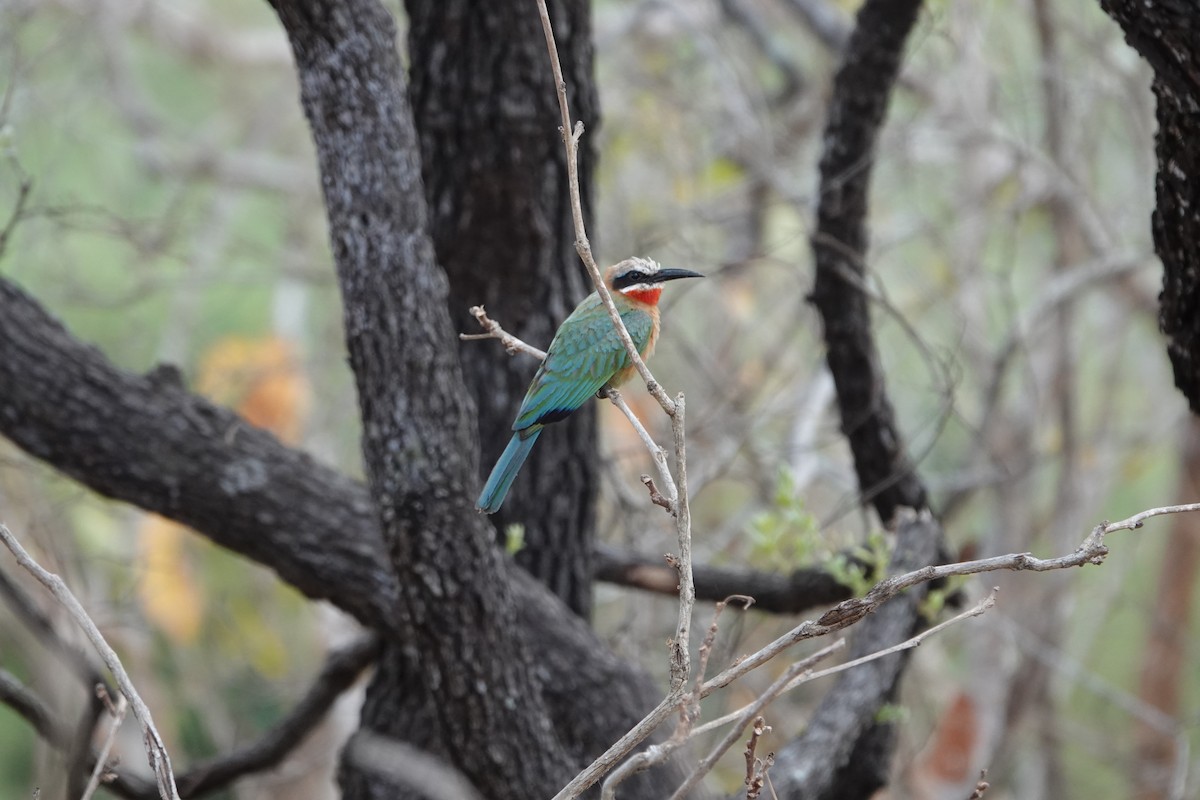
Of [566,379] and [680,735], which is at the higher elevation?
[566,379]

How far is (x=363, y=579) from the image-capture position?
11.1 ft

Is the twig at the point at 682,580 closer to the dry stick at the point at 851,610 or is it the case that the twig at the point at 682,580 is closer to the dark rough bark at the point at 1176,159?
the dry stick at the point at 851,610

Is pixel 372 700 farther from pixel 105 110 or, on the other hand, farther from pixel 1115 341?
pixel 105 110

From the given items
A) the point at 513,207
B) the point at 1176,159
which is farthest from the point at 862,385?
the point at 1176,159

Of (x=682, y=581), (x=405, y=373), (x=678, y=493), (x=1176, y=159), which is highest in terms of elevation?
(x=1176, y=159)

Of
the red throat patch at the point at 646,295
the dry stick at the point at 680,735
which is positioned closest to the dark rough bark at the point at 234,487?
the red throat patch at the point at 646,295

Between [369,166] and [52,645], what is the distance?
109cm

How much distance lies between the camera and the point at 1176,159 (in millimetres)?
2426

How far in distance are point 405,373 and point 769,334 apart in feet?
21.4

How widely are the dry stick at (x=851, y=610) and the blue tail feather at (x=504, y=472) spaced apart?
1.02m

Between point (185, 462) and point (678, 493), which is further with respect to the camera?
point (185, 462)

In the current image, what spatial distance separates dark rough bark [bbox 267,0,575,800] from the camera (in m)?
A: 2.65

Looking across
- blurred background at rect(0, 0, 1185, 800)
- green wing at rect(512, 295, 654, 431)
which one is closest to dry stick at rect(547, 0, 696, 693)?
green wing at rect(512, 295, 654, 431)

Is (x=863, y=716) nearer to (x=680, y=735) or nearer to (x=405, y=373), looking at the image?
(x=405, y=373)
